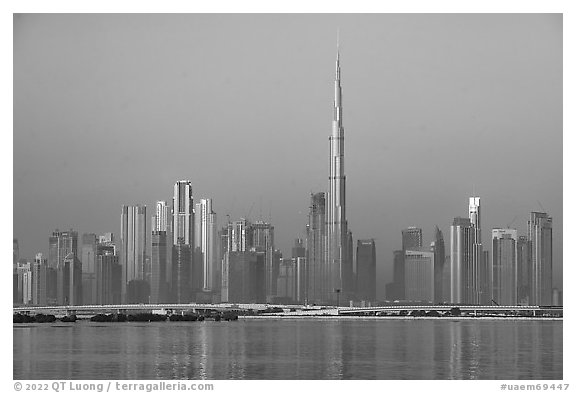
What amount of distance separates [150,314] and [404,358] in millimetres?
22893

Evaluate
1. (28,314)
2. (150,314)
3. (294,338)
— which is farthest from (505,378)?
(150,314)
